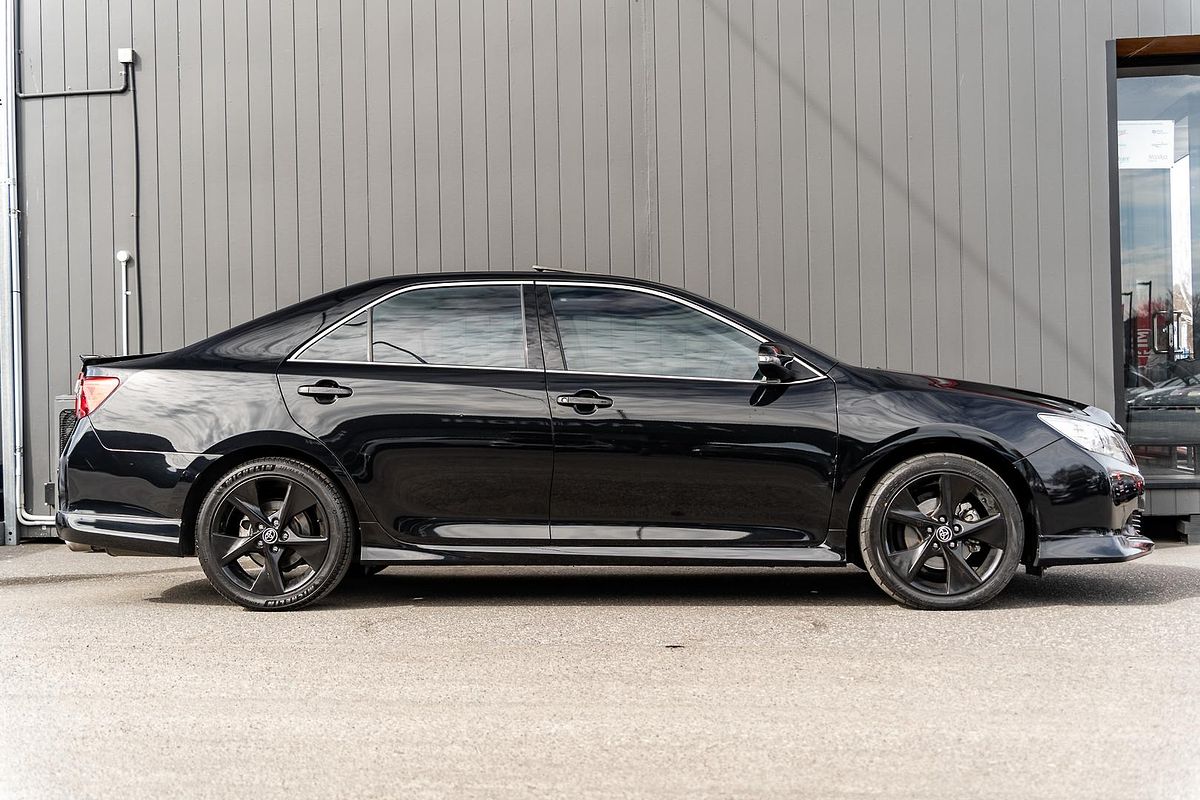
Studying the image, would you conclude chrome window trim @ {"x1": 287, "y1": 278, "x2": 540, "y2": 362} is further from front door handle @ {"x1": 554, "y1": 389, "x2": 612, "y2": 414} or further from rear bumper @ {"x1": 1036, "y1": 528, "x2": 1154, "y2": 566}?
rear bumper @ {"x1": 1036, "y1": 528, "x2": 1154, "y2": 566}

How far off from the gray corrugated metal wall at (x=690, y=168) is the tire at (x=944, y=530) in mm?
2850

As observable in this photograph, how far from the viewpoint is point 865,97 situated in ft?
25.9

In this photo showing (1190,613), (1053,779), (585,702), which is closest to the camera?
(1053,779)

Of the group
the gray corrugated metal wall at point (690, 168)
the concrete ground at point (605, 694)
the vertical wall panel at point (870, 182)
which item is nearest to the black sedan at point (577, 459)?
the concrete ground at point (605, 694)

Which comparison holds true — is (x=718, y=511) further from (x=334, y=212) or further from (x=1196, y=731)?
(x=334, y=212)

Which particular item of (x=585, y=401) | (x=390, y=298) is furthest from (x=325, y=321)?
(x=585, y=401)

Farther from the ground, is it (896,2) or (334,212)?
(896,2)

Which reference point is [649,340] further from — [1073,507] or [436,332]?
[1073,507]

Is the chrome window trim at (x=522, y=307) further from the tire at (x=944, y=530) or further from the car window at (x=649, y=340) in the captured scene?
the tire at (x=944, y=530)

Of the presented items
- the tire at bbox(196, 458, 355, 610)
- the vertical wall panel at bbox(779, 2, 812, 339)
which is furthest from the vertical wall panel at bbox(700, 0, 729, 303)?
the tire at bbox(196, 458, 355, 610)

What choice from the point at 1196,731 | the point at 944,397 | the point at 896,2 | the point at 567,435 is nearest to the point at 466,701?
the point at 567,435

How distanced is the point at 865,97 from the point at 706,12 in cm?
132

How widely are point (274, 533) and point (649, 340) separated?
6.60 ft

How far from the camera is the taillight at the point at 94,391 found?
518 centimetres
